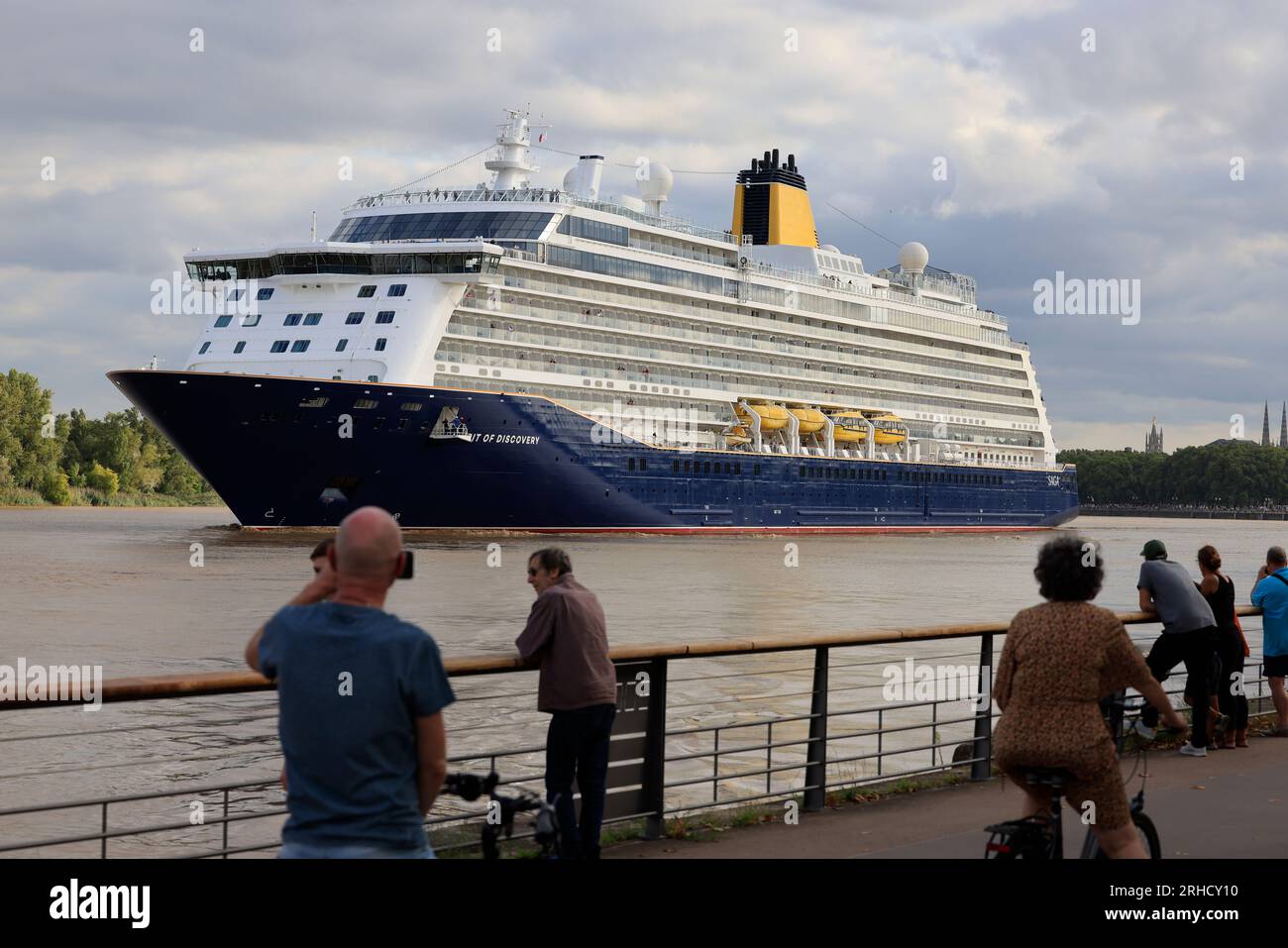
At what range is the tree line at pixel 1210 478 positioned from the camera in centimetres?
18825

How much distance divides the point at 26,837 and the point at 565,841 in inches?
200

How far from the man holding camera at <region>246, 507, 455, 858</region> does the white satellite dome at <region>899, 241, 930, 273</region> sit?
77858mm

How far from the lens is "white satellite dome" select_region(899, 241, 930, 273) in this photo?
7981cm

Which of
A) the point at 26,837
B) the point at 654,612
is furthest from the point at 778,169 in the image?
the point at 26,837

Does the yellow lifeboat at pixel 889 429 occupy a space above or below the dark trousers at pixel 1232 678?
above

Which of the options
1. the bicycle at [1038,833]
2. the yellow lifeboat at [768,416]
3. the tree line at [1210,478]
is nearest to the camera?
the bicycle at [1038,833]

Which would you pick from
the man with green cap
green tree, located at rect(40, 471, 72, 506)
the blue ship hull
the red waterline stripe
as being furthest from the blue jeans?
green tree, located at rect(40, 471, 72, 506)

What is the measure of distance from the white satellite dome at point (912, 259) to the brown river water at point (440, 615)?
24319 millimetres

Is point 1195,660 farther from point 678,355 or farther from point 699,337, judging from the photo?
point 699,337

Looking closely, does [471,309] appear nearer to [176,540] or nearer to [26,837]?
[176,540]

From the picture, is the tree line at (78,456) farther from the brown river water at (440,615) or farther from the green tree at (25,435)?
the brown river water at (440,615)

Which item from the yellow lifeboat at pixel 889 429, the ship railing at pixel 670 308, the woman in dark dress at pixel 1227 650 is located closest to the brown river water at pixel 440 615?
the woman in dark dress at pixel 1227 650

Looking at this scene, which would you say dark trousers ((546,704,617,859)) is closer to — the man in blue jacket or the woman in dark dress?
the woman in dark dress

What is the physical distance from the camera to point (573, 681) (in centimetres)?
686
